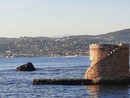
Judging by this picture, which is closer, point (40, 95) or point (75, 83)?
point (40, 95)

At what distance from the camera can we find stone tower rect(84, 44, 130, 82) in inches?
2446

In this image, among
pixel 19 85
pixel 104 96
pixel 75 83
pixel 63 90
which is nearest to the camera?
pixel 104 96

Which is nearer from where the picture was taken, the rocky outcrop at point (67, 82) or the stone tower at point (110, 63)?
the stone tower at point (110, 63)

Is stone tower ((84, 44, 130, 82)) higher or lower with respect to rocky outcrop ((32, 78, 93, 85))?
higher

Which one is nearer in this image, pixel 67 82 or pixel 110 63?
pixel 110 63

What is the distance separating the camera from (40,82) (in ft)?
218

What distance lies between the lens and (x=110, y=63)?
62.3 meters

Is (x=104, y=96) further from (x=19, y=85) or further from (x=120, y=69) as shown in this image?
(x=19, y=85)

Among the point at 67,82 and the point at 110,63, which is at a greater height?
the point at 110,63

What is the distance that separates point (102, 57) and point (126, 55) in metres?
2.63

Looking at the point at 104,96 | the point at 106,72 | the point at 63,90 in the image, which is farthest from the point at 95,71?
the point at 104,96

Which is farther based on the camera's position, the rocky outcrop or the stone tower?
the rocky outcrop

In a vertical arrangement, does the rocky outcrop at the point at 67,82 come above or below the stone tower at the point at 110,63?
below

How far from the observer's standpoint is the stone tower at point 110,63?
62125 mm
